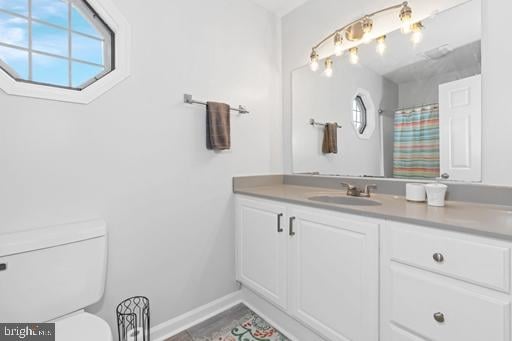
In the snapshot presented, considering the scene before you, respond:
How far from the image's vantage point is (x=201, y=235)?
1.80 meters

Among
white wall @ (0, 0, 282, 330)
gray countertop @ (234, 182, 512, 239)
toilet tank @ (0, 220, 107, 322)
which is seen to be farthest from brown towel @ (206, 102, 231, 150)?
toilet tank @ (0, 220, 107, 322)

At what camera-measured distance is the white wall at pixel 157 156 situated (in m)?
1.22

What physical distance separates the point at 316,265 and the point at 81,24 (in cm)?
184

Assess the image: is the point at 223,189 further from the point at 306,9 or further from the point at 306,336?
the point at 306,9

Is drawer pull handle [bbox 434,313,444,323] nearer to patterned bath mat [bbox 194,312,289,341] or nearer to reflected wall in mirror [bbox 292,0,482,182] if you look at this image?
reflected wall in mirror [bbox 292,0,482,182]

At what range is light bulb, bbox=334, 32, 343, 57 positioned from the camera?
1.86 metres

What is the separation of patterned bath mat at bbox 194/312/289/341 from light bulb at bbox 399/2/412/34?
206 cm

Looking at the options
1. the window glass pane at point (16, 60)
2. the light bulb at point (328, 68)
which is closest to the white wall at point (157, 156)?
the window glass pane at point (16, 60)

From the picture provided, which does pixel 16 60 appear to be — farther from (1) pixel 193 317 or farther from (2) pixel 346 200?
(2) pixel 346 200

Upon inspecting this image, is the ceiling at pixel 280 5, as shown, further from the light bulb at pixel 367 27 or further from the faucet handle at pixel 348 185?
the faucet handle at pixel 348 185

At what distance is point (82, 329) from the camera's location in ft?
3.41

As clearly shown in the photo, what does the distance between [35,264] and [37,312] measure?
20 cm

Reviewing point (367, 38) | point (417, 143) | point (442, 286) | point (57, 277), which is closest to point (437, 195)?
point (417, 143)

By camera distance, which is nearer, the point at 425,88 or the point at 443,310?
the point at 443,310
